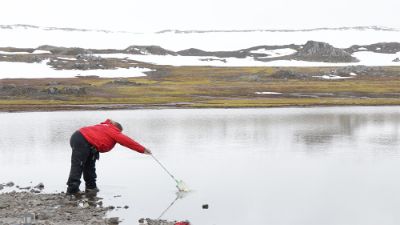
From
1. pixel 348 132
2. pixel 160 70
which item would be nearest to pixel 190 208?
pixel 348 132

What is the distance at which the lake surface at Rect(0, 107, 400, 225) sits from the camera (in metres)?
13.6

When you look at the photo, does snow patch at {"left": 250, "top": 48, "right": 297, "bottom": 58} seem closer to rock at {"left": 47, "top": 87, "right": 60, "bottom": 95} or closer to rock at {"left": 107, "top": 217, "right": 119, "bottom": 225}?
rock at {"left": 47, "top": 87, "right": 60, "bottom": 95}

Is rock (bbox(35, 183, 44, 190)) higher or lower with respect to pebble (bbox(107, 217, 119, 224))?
lower

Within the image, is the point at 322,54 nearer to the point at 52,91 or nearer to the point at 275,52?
the point at 275,52

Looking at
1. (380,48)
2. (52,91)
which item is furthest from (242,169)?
(380,48)

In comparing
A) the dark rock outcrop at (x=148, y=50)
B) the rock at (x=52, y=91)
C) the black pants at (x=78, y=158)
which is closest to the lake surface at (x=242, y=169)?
the black pants at (x=78, y=158)

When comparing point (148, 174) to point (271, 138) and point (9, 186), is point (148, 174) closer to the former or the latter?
point (9, 186)

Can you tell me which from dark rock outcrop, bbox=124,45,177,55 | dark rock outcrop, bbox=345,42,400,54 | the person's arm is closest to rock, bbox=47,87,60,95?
the person's arm

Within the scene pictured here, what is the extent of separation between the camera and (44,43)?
511ft

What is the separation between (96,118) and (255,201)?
27972mm

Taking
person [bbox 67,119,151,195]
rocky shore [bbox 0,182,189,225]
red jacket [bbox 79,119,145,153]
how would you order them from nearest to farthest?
rocky shore [bbox 0,182,189,225], red jacket [bbox 79,119,145,153], person [bbox 67,119,151,195]

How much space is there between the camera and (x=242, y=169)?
1927cm

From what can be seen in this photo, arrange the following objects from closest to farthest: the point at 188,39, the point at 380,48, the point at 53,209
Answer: the point at 53,209 < the point at 380,48 < the point at 188,39

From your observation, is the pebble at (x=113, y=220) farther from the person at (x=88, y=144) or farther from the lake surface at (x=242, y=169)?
the person at (x=88, y=144)
